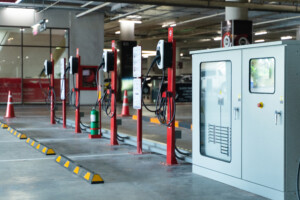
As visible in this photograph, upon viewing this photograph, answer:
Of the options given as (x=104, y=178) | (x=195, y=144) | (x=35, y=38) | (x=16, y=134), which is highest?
(x=35, y=38)

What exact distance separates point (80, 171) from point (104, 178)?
16.2 inches

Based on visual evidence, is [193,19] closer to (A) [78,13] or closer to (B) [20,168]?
(A) [78,13]

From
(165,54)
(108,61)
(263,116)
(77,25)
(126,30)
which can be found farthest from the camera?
(126,30)

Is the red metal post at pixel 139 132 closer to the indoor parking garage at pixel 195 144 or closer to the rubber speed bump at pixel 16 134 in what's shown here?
the indoor parking garage at pixel 195 144

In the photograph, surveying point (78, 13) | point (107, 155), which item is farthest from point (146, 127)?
point (78, 13)

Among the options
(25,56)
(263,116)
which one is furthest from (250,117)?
(25,56)

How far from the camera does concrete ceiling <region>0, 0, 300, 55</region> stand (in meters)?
17.2

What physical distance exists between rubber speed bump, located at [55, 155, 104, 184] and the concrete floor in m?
0.08

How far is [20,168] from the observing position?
7.49 meters

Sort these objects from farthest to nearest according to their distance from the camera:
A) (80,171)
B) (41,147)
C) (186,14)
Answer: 1. (186,14)
2. (41,147)
3. (80,171)

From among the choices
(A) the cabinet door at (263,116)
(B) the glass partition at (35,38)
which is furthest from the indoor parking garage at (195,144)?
(B) the glass partition at (35,38)

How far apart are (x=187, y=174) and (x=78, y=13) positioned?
19204mm

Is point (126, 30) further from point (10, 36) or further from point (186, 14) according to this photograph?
point (10, 36)

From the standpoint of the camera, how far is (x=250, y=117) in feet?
19.1
